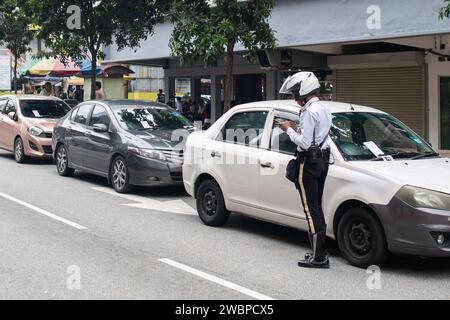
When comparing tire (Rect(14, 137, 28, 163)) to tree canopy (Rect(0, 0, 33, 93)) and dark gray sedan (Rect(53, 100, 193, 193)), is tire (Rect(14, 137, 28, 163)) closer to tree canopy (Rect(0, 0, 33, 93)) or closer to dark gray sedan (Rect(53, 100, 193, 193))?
dark gray sedan (Rect(53, 100, 193, 193))

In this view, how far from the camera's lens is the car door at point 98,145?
1098 centimetres

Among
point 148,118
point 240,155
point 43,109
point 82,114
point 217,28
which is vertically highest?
point 217,28

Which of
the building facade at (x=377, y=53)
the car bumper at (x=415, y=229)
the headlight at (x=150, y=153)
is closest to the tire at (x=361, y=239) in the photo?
the car bumper at (x=415, y=229)

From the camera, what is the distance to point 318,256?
20.2 feet

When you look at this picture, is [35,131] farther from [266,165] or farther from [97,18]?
[266,165]

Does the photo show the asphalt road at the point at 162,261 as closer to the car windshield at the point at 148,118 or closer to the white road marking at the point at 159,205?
the white road marking at the point at 159,205

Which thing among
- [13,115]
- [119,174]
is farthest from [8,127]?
[119,174]

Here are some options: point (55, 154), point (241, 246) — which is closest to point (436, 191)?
point (241, 246)

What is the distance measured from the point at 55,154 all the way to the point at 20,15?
1034cm

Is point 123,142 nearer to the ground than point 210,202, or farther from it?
farther from it

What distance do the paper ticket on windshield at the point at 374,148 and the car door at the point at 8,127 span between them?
1047cm

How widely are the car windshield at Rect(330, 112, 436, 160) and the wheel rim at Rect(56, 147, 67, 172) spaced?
7059mm

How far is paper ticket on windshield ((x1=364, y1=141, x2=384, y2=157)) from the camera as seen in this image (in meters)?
6.57

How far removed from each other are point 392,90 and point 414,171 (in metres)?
9.19
